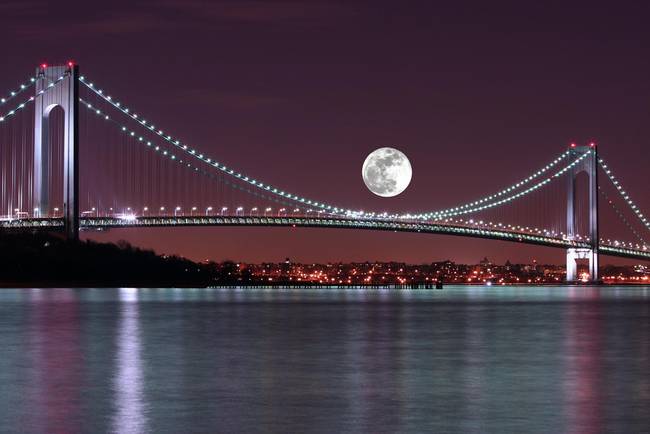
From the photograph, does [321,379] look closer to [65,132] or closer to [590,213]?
[65,132]

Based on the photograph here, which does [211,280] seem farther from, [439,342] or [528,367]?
[528,367]

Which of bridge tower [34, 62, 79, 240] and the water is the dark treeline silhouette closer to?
bridge tower [34, 62, 79, 240]

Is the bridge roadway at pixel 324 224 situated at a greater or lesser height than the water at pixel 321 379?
greater

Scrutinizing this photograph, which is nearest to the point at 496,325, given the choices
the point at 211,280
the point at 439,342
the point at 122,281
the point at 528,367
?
the point at 439,342

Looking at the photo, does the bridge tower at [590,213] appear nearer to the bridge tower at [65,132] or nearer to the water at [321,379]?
the bridge tower at [65,132]

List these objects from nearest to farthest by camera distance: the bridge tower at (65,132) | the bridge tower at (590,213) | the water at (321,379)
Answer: the water at (321,379)
the bridge tower at (65,132)
the bridge tower at (590,213)

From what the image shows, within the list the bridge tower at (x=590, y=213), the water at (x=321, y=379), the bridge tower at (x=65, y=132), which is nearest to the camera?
the water at (x=321, y=379)

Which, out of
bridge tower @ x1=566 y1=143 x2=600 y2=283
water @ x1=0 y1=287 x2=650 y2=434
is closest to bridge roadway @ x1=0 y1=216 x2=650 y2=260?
bridge tower @ x1=566 y1=143 x2=600 y2=283

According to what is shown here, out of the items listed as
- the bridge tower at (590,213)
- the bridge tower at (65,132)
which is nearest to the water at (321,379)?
the bridge tower at (65,132)
